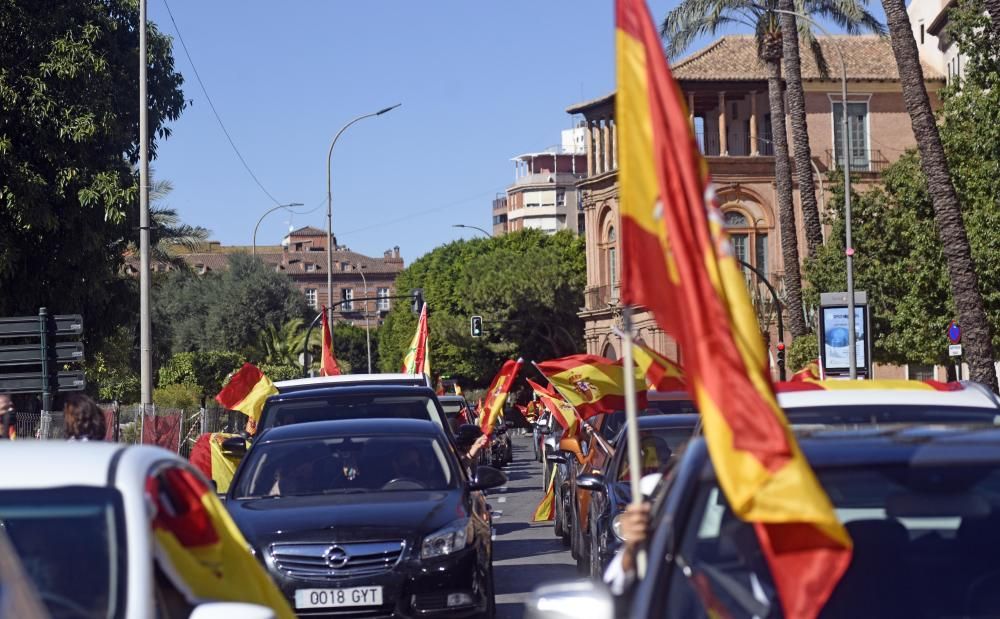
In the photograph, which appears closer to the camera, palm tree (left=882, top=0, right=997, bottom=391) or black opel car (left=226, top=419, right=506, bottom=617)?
black opel car (left=226, top=419, right=506, bottom=617)

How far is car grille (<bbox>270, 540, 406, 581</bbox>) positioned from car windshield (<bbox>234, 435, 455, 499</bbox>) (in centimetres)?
116

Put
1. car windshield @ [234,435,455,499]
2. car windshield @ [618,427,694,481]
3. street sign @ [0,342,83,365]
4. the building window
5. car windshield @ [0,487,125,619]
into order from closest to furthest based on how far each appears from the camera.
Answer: car windshield @ [0,487,125,619] → car windshield @ [234,435,455,499] → car windshield @ [618,427,694,481] → street sign @ [0,342,83,365] → the building window

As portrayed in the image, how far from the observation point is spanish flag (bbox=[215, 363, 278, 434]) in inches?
881

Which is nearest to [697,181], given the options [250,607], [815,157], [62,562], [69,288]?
[250,607]

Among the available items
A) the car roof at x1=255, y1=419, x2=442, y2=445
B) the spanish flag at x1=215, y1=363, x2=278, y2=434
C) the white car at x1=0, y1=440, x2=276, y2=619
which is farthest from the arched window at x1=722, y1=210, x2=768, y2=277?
the white car at x1=0, y1=440, x2=276, y2=619

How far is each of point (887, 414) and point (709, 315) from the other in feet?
11.8

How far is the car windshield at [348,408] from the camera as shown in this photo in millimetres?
14633

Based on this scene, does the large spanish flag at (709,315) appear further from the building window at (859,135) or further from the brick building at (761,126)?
the building window at (859,135)

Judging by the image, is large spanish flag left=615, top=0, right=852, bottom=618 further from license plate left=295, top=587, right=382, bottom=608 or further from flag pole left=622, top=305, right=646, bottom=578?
license plate left=295, top=587, right=382, bottom=608

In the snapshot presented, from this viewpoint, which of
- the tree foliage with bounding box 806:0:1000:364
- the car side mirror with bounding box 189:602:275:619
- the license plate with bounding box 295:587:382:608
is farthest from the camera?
the tree foliage with bounding box 806:0:1000:364

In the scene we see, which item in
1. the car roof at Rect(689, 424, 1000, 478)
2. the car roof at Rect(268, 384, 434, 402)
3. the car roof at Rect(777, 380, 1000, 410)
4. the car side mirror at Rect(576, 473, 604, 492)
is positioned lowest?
the car side mirror at Rect(576, 473, 604, 492)

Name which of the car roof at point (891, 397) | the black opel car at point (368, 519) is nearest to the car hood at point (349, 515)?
the black opel car at point (368, 519)

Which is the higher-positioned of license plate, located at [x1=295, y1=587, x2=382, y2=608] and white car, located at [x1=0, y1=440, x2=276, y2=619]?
white car, located at [x1=0, y1=440, x2=276, y2=619]

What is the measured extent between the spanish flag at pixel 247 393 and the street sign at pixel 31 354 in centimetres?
378
